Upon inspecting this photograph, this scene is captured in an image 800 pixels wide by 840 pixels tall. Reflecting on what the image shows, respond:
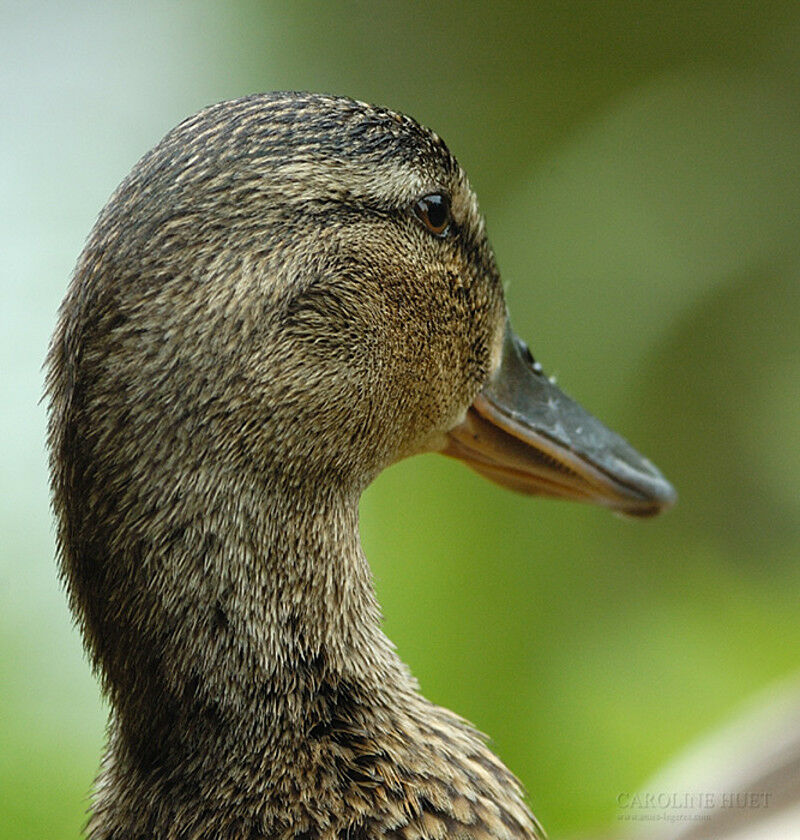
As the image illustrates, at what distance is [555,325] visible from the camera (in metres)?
3.96

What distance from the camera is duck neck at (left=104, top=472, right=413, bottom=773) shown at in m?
1.06

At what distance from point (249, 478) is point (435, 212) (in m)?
0.38

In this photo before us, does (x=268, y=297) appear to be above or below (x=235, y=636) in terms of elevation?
above

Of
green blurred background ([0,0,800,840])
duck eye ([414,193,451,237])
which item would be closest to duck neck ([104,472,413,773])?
duck eye ([414,193,451,237])

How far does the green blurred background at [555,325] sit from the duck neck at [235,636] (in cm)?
170

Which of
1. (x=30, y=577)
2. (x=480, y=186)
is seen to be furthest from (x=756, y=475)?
(x=30, y=577)

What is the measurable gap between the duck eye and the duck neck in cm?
32

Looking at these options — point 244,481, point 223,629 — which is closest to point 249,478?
point 244,481

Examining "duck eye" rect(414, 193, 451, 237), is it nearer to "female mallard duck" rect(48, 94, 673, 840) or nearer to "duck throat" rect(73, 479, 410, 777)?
"female mallard duck" rect(48, 94, 673, 840)

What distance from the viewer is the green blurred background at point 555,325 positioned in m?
2.93

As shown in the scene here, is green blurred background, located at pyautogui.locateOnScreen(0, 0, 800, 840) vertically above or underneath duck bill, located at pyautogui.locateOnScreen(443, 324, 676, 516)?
above

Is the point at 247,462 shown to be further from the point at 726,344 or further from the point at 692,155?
the point at 692,155

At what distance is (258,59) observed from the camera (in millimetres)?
4016

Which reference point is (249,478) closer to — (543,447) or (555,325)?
(543,447)
